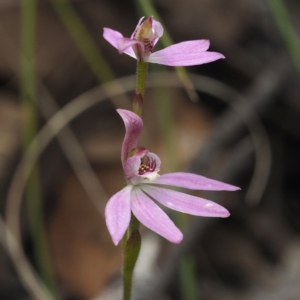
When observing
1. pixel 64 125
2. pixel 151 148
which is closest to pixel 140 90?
pixel 64 125

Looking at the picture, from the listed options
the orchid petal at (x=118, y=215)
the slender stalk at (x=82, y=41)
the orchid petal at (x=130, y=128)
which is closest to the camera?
the orchid petal at (x=118, y=215)

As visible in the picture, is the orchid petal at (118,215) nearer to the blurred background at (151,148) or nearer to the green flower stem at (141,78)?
the green flower stem at (141,78)

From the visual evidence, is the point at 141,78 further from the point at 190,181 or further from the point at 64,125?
the point at 64,125

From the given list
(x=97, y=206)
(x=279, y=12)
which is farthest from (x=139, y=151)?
(x=97, y=206)

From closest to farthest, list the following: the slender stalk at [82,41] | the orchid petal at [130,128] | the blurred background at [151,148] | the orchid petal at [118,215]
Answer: the orchid petal at [118,215]
the orchid petal at [130,128]
the blurred background at [151,148]
the slender stalk at [82,41]

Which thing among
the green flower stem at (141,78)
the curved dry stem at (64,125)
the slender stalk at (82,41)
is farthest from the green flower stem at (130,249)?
the slender stalk at (82,41)

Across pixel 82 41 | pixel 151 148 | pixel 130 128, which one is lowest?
pixel 151 148
